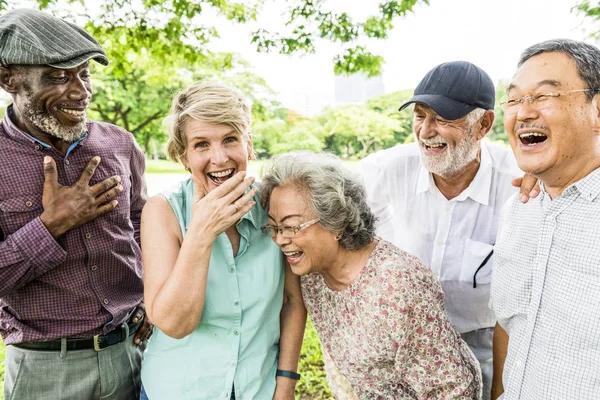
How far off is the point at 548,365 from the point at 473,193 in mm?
1294

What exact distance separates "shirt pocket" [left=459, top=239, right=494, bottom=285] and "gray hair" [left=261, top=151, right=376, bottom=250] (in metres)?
0.79

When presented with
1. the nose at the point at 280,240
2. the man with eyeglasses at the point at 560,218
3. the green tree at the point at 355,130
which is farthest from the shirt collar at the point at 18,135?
the green tree at the point at 355,130

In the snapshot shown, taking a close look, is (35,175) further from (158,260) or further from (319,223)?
(319,223)

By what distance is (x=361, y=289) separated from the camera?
2275 millimetres

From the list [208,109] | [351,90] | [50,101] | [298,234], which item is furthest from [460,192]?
[351,90]

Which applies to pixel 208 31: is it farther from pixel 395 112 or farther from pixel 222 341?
pixel 395 112

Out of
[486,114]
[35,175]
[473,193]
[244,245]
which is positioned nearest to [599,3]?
[486,114]

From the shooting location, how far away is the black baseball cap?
9.33 feet

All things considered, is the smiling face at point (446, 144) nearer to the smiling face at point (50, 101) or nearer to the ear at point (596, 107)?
the ear at point (596, 107)

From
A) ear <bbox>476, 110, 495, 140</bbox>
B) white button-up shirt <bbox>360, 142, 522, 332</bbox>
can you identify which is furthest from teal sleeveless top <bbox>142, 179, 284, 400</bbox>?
ear <bbox>476, 110, 495, 140</bbox>

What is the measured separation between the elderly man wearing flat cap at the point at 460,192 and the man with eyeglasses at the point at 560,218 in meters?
0.86

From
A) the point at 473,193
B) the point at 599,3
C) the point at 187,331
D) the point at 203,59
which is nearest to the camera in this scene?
the point at 187,331

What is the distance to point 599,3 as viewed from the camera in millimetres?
4195

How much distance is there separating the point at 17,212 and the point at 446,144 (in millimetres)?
2438
